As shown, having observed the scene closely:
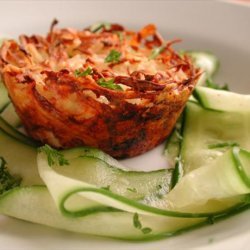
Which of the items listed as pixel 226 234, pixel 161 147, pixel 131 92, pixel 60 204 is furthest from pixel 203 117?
pixel 60 204

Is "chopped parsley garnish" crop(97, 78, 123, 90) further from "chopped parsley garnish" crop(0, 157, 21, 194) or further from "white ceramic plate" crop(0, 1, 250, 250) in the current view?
"white ceramic plate" crop(0, 1, 250, 250)

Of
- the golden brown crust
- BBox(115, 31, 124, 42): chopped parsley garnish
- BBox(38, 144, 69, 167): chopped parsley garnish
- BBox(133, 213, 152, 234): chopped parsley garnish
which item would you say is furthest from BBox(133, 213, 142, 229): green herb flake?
BBox(115, 31, 124, 42): chopped parsley garnish

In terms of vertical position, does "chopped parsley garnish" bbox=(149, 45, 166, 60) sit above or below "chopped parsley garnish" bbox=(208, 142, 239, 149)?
above

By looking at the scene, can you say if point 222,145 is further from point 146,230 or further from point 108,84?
point 146,230

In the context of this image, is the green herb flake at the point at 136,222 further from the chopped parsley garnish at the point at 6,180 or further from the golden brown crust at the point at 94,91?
the chopped parsley garnish at the point at 6,180

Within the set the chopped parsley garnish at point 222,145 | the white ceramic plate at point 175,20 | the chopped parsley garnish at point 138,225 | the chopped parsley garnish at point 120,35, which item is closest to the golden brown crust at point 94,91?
the chopped parsley garnish at point 120,35

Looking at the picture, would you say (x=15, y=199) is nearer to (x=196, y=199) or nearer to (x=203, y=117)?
(x=196, y=199)
